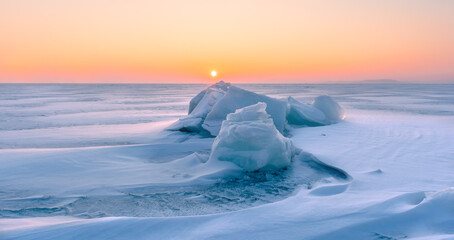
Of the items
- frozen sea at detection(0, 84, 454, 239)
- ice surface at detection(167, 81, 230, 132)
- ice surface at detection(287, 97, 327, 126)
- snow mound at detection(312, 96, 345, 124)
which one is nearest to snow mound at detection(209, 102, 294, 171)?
frozen sea at detection(0, 84, 454, 239)

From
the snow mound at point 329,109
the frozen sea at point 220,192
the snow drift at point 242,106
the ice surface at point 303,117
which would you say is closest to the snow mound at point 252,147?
the frozen sea at point 220,192

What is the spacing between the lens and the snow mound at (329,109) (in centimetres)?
792

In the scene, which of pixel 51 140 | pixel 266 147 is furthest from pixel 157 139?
pixel 266 147

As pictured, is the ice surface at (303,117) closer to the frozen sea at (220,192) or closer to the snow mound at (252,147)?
the frozen sea at (220,192)

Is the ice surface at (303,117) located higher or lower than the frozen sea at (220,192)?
higher

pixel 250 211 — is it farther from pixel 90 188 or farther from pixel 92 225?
pixel 90 188

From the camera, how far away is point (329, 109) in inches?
316

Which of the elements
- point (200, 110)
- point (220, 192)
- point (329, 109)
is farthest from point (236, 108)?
point (220, 192)

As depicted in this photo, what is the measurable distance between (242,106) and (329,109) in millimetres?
2926

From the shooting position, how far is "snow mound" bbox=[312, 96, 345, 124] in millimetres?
7918

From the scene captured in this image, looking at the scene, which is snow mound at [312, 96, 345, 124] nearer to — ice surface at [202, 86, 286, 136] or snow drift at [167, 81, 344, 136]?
snow drift at [167, 81, 344, 136]

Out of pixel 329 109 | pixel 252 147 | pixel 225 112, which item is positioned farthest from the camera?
pixel 329 109

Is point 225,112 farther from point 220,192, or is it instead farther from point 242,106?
point 220,192

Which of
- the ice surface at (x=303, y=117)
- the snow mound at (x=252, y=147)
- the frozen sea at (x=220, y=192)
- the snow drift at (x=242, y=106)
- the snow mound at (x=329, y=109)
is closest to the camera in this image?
the frozen sea at (x=220, y=192)
